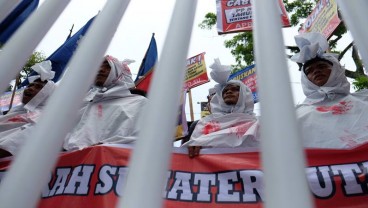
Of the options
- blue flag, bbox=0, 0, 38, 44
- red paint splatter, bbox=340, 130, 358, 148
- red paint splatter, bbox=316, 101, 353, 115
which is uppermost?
blue flag, bbox=0, 0, 38, 44

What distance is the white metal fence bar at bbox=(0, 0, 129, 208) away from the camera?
0.69 metres

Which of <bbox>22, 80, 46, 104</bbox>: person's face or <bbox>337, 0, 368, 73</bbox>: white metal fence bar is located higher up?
<bbox>22, 80, 46, 104</bbox>: person's face

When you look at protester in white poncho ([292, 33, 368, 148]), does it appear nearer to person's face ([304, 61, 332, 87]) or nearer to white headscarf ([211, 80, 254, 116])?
person's face ([304, 61, 332, 87])

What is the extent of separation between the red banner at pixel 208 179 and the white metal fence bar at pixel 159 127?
152 cm

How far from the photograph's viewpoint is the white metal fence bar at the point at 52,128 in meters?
0.69

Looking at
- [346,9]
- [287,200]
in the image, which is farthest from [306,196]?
[346,9]

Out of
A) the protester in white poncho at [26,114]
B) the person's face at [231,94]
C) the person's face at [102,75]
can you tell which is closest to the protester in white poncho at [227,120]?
the person's face at [231,94]

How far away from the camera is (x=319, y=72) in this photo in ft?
10.6

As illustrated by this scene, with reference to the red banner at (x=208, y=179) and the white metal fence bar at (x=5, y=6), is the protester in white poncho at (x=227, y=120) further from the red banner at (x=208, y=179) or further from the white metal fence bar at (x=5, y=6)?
the white metal fence bar at (x=5, y=6)

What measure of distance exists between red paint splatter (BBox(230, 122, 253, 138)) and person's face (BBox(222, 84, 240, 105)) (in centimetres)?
39

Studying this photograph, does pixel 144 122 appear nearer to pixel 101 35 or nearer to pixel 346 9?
pixel 101 35

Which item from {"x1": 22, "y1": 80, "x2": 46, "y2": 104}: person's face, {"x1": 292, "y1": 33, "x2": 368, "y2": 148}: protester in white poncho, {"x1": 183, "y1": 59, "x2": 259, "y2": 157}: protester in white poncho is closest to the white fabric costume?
{"x1": 183, "y1": 59, "x2": 259, "y2": 157}: protester in white poncho

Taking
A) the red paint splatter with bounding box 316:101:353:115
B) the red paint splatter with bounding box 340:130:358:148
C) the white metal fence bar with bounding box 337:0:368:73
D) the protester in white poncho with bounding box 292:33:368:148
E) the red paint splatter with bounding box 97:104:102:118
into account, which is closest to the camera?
the white metal fence bar with bounding box 337:0:368:73

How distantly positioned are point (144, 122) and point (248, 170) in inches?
75.2
